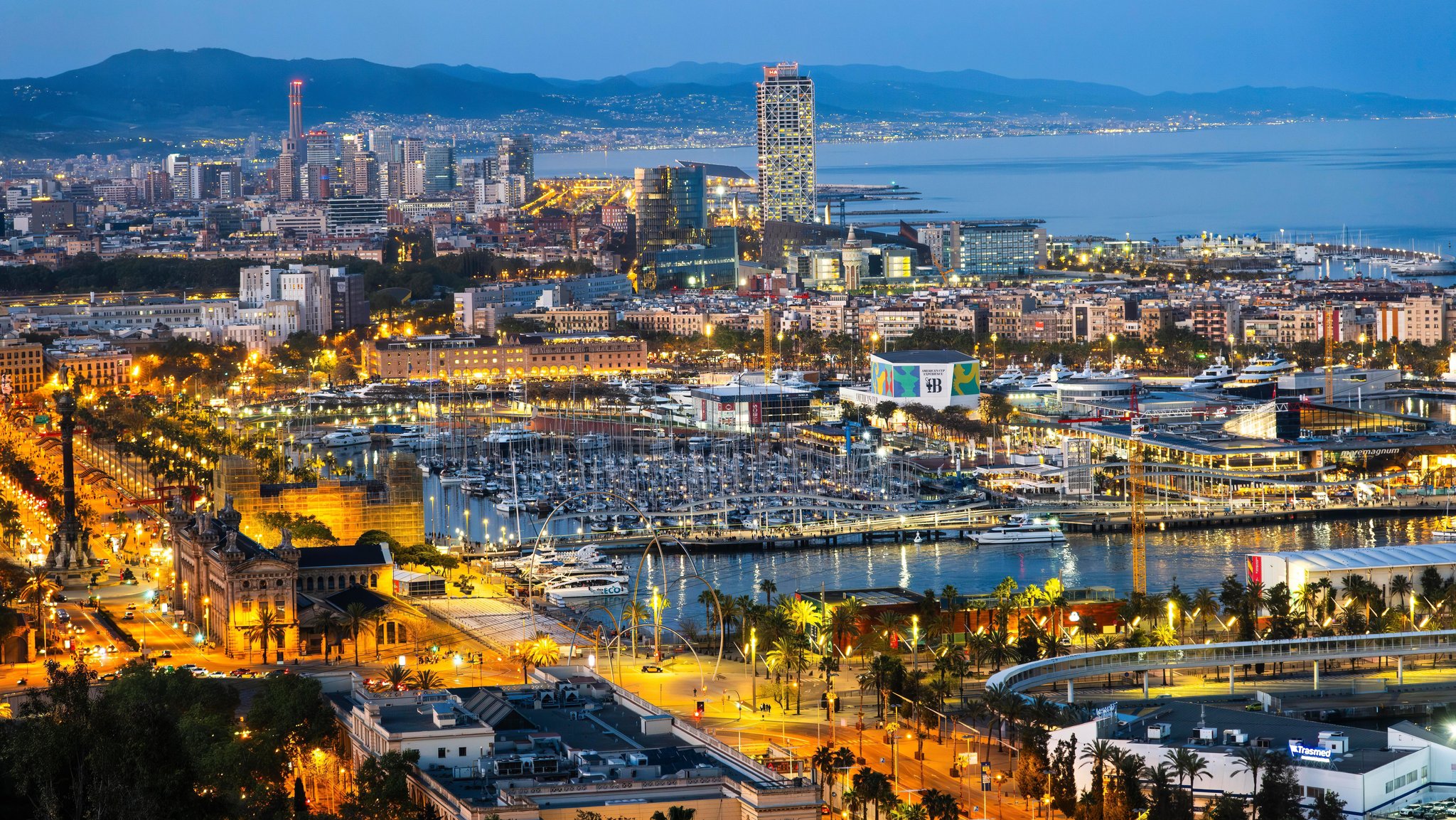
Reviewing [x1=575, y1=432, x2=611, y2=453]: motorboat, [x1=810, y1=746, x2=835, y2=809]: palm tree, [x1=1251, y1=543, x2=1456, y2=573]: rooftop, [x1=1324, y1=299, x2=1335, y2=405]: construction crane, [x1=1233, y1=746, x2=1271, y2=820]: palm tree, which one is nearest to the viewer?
[x1=1233, y1=746, x2=1271, y2=820]: palm tree

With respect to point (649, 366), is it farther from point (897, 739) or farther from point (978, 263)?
point (897, 739)

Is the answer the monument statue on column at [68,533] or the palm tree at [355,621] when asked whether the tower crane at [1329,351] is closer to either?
the monument statue on column at [68,533]

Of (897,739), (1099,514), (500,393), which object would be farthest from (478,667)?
(500,393)

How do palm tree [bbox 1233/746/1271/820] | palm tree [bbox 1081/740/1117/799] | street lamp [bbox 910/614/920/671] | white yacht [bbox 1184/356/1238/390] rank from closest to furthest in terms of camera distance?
palm tree [bbox 1233/746/1271/820] < palm tree [bbox 1081/740/1117/799] < street lamp [bbox 910/614/920/671] < white yacht [bbox 1184/356/1238/390]

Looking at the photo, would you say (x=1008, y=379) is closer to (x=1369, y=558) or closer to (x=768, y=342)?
(x=768, y=342)

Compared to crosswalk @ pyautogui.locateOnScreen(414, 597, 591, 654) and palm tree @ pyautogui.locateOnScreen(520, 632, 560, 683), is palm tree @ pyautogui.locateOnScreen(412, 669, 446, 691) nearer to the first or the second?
palm tree @ pyautogui.locateOnScreen(520, 632, 560, 683)

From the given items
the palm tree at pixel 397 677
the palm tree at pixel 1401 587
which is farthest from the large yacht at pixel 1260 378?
the palm tree at pixel 397 677

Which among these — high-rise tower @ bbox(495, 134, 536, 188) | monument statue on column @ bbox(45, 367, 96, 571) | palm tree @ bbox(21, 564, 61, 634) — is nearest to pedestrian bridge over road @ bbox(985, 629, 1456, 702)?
palm tree @ bbox(21, 564, 61, 634)

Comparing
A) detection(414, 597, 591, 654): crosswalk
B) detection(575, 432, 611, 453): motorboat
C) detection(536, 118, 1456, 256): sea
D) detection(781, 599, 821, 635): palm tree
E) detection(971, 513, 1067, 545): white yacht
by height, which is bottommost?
detection(971, 513, 1067, 545): white yacht
